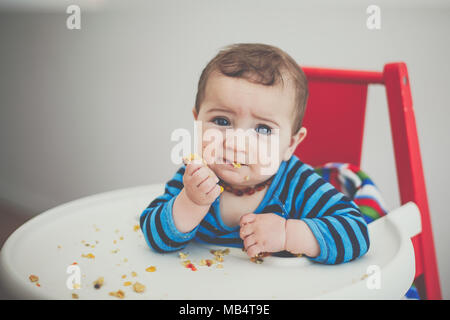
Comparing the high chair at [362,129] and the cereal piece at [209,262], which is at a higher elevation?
the high chair at [362,129]

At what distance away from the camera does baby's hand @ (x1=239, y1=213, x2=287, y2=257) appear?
1.24ft

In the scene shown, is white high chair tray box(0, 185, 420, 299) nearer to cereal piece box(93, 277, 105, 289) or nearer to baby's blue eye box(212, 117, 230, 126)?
cereal piece box(93, 277, 105, 289)

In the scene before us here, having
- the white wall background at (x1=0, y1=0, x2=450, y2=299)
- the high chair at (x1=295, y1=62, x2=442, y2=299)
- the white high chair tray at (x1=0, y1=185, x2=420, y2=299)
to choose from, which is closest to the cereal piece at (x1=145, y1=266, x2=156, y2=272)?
the white high chair tray at (x1=0, y1=185, x2=420, y2=299)

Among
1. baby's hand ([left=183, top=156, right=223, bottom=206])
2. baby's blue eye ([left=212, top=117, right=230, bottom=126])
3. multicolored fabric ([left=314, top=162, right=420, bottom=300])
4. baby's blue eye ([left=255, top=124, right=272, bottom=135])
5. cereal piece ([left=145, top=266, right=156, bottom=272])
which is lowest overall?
cereal piece ([left=145, top=266, right=156, bottom=272])

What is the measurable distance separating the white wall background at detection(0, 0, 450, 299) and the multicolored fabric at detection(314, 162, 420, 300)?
0.07 metres

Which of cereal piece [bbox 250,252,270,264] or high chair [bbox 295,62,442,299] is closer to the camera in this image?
cereal piece [bbox 250,252,270,264]

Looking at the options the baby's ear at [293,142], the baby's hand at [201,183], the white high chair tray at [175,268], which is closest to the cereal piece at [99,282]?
the white high chair tray at [175,268]

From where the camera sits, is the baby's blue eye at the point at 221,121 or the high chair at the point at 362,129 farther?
the high chair at the point at 362,129

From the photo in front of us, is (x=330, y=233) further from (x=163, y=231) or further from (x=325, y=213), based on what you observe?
(x=163, y=231)

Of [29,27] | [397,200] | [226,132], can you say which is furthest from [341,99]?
[29,27]

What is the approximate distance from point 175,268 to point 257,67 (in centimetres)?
20

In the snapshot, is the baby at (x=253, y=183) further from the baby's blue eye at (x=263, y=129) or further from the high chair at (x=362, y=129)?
the high chair at (x=362, y=129)

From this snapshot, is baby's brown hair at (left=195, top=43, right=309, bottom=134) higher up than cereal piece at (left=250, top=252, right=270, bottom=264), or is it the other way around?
baby's brown hair at (left=195, top=43, right=309, bottom=134)

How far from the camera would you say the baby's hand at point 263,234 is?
0.38 m
